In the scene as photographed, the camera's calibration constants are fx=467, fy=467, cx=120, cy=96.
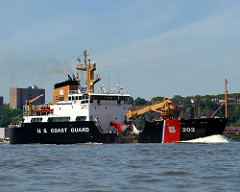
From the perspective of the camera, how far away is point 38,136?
6506 centimetres

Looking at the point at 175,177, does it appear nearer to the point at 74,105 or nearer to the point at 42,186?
the point at 42,186

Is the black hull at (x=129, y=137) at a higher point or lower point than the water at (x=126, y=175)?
higher

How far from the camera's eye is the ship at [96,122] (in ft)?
182

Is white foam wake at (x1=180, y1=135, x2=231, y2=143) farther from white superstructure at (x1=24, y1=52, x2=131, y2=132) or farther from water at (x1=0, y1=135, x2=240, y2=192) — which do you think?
water at (x1=0, y1=135, x2=240, y2=192)

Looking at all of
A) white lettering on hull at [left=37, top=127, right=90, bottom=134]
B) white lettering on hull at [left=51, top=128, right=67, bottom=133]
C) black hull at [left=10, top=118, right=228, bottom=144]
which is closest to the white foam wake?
black hull at [left=10, top=118, right=228, bottom=144]

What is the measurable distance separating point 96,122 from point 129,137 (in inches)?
179

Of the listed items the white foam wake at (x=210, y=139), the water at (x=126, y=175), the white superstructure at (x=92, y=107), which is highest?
the white superstructure at (x=92, y=107)

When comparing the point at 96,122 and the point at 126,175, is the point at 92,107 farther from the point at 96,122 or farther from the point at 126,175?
the point at 126,175

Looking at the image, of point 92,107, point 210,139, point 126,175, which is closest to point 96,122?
point 92,107

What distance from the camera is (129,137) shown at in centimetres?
5800

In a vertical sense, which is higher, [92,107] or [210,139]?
[92,107]

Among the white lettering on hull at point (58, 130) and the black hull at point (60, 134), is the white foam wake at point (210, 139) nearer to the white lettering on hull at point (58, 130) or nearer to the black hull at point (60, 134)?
the black hull at point (60, 134)

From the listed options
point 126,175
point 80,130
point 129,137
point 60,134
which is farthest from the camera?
point 60,134

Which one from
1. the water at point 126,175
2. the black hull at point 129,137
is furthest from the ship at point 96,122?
the water at point 126,175
